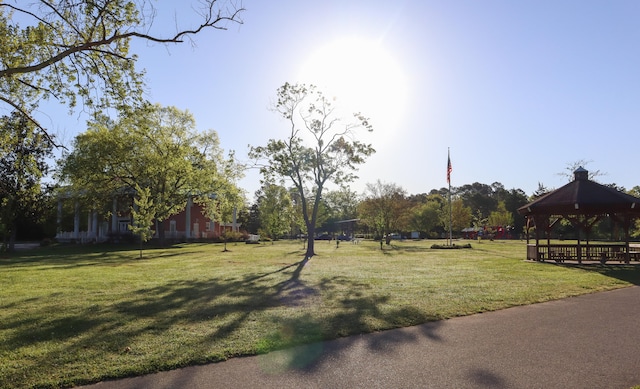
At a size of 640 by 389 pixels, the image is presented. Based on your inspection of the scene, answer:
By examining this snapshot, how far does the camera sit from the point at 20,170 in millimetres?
16031

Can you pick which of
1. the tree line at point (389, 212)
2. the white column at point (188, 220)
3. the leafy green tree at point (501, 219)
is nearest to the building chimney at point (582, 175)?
the tree line at point (389, 212)

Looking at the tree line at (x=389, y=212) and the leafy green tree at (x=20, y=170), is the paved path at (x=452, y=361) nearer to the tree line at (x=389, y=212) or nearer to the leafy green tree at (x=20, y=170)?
the leafy green tree at (x=20, y=170)

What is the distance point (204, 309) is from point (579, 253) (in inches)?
805

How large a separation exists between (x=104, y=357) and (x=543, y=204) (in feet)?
74.2

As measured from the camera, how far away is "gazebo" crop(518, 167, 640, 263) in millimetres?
20578

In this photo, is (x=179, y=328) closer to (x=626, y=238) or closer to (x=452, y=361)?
(x=452, y=361)

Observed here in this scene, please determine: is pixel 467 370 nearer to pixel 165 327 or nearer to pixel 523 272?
pixel 165 327

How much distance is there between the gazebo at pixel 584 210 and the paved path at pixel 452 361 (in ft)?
51.3

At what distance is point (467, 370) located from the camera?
5086mm

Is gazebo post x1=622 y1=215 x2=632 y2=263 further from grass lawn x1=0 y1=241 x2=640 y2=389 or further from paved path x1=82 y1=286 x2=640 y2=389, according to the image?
paved path x1=82 y1=286 x2=640 y2=389

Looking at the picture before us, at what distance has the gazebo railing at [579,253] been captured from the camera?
21.1m

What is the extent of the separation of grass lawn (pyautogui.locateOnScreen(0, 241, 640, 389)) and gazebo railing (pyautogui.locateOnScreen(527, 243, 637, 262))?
198 inches

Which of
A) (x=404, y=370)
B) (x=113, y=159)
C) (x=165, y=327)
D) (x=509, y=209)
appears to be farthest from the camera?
(x=509, y=209)

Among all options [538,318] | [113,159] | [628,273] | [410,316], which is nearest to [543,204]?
[628,273]
